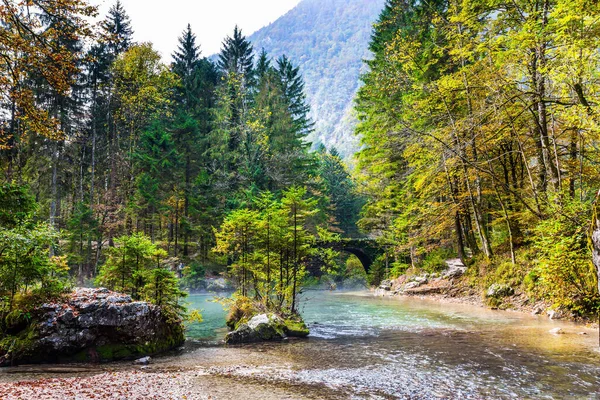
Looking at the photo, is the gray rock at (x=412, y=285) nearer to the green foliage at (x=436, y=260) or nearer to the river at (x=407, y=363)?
the green foliage at (x=436, y=260)

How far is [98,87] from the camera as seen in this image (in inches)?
1109

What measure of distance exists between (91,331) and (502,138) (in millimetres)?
15011

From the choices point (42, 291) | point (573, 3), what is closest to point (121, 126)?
A: point (42, 291)

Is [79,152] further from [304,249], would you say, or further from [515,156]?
[515,156]

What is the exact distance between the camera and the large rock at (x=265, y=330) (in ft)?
33.9

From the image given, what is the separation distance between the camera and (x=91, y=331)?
8203 mm

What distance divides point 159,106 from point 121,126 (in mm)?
3945

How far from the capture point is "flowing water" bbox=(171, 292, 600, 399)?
5480 millimetres

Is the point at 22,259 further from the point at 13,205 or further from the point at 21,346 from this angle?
the point at 21,346

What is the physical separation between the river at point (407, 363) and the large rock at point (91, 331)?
877 millimetres

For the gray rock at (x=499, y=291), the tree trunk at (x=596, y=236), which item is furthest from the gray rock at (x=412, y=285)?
the tree trunk at (x=596, y=236)

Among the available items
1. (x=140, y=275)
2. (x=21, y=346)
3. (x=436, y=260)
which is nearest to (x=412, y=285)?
(x=436, y=260)

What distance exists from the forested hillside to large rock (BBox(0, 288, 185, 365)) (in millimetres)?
7751

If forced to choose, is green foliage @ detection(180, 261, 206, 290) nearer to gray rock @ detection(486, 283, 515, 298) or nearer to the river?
the river
